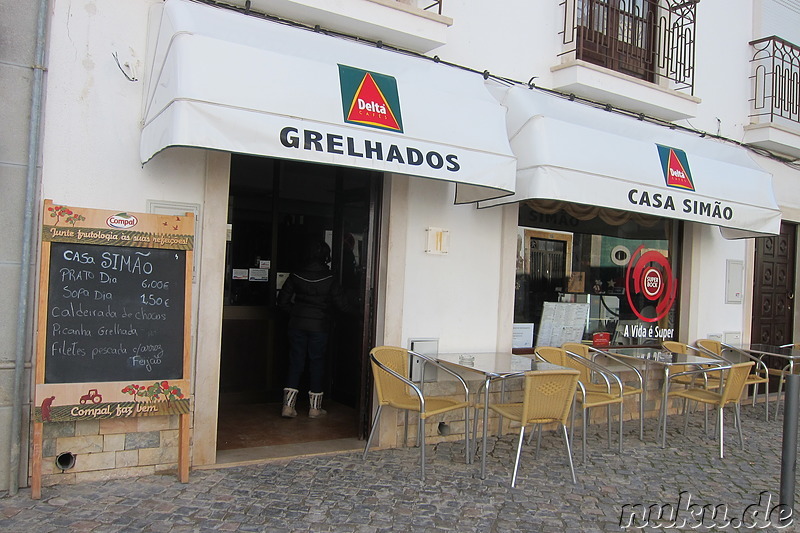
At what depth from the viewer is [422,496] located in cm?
471

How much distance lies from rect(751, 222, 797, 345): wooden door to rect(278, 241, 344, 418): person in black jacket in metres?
6.20

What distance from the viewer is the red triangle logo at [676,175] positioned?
668 cm

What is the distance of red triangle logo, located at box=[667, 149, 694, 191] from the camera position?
21.9 feet

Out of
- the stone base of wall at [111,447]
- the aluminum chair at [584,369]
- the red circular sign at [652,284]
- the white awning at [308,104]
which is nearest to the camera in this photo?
the white awning at [308,104]

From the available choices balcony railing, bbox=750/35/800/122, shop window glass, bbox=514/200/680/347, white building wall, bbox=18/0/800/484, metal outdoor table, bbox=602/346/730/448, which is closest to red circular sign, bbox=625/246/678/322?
shop window glass, bbox=514/200/680/347

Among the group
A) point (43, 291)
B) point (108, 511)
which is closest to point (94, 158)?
point (43, 291)

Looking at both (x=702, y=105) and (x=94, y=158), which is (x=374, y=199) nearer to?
(x=94, y=158)

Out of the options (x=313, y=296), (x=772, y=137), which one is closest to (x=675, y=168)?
(x=772, y=137)

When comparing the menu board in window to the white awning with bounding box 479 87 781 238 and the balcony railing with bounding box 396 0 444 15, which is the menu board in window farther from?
the balcony railing with bounding box 396 0 444 15

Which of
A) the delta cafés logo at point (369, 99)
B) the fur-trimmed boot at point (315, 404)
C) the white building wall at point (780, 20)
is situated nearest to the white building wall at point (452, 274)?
the delta cafés logo at point (369, 99)

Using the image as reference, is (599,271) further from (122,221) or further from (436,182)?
(122,221)

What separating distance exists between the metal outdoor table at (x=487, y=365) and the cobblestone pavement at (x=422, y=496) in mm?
484

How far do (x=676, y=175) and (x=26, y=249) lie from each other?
5889 mm

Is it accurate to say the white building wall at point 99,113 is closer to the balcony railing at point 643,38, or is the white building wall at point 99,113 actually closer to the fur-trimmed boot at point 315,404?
the fur-trimmed boot at point 315,404
